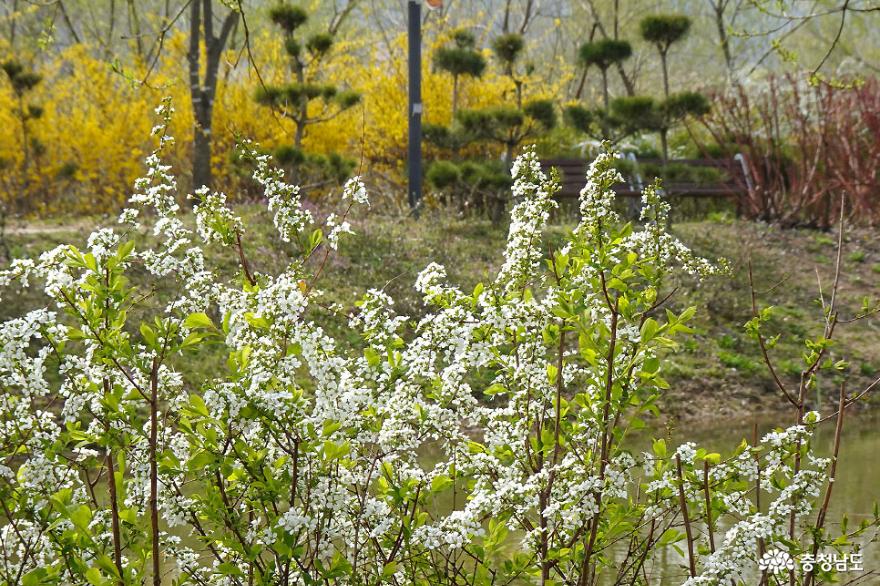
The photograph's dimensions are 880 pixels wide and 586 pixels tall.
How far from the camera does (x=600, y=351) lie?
8.52 feet

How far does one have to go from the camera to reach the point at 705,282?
10.5 m

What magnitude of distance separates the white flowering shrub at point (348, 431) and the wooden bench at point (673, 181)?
32.6ft

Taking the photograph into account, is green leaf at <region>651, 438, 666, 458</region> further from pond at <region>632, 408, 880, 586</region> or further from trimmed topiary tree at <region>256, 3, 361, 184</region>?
trimmed topiary tree at <region>256, 3, 361, 184</region>

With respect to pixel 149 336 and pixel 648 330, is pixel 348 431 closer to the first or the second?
pixel 149 336

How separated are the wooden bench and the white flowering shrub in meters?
9.93

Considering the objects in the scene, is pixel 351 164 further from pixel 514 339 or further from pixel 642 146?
pixel 514 339

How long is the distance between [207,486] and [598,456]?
94 cm

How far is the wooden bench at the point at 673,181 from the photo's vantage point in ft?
42.2

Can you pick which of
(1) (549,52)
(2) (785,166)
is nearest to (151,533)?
(2) (785,166)

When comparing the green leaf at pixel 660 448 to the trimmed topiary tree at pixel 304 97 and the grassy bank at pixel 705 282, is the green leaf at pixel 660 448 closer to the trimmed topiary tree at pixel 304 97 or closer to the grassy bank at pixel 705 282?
the grassy bank at pixel 705 282

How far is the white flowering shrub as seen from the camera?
2420 mm

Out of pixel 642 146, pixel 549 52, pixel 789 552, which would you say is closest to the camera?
pixel 789 552

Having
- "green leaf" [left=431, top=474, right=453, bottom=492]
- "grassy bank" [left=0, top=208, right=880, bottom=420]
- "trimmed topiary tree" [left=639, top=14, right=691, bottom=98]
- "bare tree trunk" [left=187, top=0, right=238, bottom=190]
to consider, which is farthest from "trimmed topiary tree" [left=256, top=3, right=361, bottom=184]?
"green leaf" [left=431, top=474, right=453, bottom=492]

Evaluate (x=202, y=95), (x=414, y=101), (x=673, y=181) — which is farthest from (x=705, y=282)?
(x=202, y=95)
